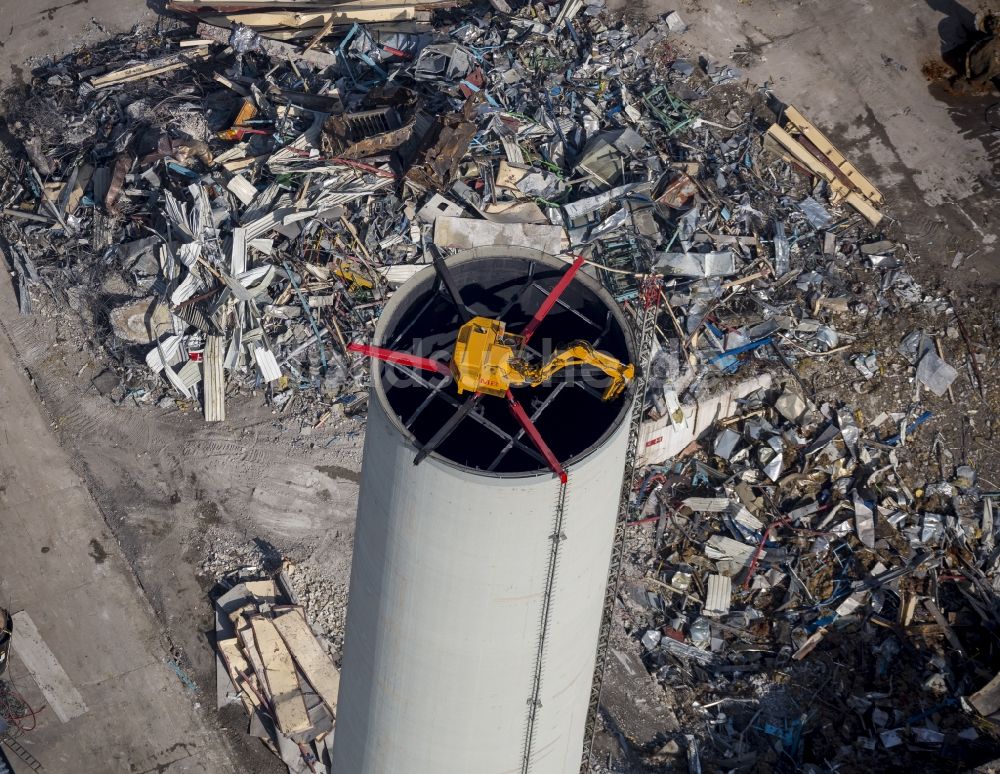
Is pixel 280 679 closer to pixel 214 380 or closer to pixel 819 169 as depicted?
pixel 214 380

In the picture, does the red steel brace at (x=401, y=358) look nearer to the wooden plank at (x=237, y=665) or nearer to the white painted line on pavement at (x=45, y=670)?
the wooden plank at (x=237, y=665)

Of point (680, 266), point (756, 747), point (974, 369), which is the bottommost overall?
point (756, 747)

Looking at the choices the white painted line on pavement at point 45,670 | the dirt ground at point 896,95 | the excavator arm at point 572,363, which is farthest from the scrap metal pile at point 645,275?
the excavator arm at point 572,363

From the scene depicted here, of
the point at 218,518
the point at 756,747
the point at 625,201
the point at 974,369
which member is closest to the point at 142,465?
the point at 218,518

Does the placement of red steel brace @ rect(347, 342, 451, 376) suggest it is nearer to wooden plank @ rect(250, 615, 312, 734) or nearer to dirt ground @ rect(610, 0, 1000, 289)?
wooden plank @ rect(250, 615, 312, 734)

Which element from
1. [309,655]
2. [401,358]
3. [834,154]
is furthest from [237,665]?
[834,154]

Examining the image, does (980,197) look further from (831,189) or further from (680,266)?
(680,266)
